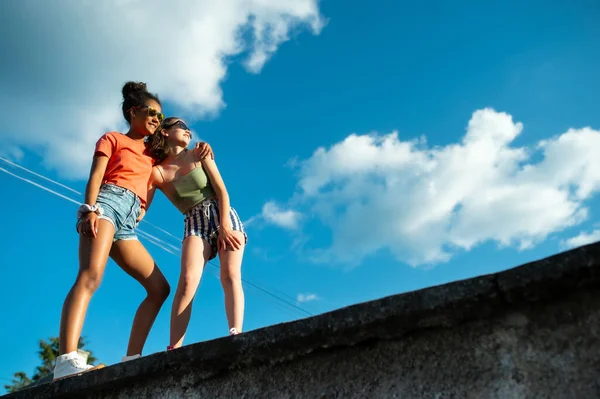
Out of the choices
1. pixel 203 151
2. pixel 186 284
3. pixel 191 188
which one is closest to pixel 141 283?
pixel 186 284

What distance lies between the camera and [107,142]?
12.6 ft

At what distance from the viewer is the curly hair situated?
422cm

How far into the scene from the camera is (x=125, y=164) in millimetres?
3873

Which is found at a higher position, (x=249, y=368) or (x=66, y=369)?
(x=66, y=369)

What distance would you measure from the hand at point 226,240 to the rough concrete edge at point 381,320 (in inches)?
53.1

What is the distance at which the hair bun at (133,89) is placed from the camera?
4.27 metres

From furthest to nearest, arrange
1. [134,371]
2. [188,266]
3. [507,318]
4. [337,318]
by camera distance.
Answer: [188,266] < [134,371] < [337,318] < [507,318]

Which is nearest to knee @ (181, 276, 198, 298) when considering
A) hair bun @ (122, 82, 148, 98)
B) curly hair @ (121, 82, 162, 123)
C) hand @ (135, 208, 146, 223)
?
hand @ (135, 208, 146, 223)

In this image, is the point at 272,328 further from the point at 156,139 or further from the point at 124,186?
the point at 156,139

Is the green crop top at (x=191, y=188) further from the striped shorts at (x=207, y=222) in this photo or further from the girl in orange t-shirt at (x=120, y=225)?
the girl in orange t-shirt at (x=120, y=225)

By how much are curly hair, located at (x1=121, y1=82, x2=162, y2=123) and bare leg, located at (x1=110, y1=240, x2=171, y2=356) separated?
42.0 inches

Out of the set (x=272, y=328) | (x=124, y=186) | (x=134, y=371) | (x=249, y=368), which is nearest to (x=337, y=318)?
(x=272, y=328)

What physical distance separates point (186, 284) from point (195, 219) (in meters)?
0.55

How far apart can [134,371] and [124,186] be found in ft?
5.07
